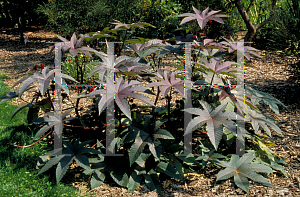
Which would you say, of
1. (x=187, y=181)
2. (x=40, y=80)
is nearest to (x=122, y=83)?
(x=40, y=80)

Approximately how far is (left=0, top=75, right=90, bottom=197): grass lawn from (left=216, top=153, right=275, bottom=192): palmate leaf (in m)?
1.14

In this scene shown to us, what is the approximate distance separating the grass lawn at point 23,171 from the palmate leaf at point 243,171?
1.14 m

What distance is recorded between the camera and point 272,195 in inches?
78.8

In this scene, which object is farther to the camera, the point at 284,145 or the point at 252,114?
the point at 284,145

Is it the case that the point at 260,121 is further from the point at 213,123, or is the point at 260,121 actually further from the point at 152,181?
the point at 152,181

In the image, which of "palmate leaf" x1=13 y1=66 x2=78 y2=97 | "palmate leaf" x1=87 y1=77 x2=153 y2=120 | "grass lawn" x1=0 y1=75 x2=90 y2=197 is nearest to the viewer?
"palmate leaf" x1=87 y1=77 x2=153 y2=120

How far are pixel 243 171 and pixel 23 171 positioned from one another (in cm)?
173

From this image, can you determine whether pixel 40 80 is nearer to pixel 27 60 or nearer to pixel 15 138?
pixel 15 138

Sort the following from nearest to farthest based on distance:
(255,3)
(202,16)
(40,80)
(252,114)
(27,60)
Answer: (40,80) → (202,16) → (252,114) → (27,60) → (255,3)

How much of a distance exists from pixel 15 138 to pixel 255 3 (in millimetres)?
7471

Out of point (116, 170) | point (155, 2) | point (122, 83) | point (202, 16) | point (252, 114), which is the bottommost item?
point (116, 170)

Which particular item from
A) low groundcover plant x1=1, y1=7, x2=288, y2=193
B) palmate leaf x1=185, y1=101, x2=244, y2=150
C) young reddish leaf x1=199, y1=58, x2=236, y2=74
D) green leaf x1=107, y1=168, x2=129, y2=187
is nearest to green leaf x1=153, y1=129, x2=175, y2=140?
low groundcover plant x1=1, y1=7, x2=288, y2=193

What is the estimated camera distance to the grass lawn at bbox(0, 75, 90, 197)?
1894 millimetres

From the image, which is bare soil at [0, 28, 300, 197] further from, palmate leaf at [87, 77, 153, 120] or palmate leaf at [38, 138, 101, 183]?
palmate leaf at [87, 77, 153, 120]
